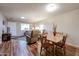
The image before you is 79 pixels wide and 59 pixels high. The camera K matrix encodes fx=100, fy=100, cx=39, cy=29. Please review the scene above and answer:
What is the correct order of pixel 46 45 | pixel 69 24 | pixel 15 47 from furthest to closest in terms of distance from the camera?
pixel 69 24
pixel 15 47
pixel 46 45

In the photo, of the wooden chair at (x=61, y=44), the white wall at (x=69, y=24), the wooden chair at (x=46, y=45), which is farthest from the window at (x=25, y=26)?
the wooden chair at (x=61, y=44)

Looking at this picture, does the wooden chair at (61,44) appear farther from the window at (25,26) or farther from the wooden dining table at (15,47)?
the window at (25,26)

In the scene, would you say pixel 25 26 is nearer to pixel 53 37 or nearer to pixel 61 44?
pixel 53 37

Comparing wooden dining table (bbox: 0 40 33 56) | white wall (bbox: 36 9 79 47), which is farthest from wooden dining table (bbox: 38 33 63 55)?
wooden dining table (bbox: 0 40 33 56)

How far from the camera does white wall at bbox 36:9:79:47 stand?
4.20 m

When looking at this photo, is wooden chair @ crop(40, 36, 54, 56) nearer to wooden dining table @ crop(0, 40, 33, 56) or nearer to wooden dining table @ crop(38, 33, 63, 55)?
wooden dining table @ crop(38, 33, 63, 55)

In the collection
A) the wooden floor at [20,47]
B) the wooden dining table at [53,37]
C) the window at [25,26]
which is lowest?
the wooden floor at [20,47]

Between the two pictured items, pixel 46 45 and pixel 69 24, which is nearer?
pixel 46 45

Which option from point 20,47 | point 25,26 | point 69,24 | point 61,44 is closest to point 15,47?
point 20,47

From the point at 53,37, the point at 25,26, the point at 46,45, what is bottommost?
the point at 46,45

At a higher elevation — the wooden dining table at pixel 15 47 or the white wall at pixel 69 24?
the white wall at pixel 69 24

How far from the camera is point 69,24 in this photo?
179 inches

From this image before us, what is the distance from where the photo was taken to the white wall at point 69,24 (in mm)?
4195

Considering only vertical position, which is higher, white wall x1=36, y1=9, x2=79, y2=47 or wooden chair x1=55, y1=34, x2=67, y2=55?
white wall x1=36, y1=9, x2=79, y2=47
